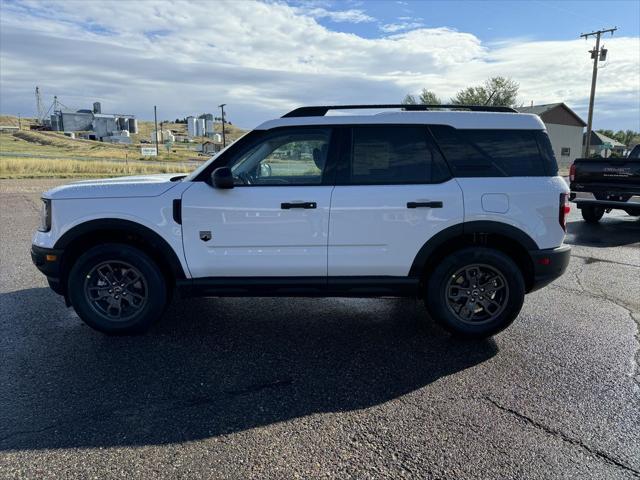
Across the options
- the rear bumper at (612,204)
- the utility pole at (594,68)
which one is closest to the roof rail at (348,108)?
the rear bumper at (612,204)

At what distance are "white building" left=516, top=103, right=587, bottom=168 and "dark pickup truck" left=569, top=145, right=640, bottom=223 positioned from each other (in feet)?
172

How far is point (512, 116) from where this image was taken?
4.30m

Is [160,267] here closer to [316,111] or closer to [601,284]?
[316,111]

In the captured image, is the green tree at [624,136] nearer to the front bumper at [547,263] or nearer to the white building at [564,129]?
the white building at [564,129]

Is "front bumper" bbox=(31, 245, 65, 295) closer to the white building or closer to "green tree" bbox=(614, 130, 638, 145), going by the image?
the white building

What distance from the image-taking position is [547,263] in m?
4.25

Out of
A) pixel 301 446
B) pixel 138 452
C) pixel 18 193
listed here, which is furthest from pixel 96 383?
pixel 18 193

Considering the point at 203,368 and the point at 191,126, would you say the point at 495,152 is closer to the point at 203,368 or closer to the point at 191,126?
the point at 203,368

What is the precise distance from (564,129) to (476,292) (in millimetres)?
66116

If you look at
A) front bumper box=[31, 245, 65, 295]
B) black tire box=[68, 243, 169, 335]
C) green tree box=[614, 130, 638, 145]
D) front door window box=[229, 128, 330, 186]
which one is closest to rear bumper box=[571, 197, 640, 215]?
front door window box=[229, 128, 330, 186]

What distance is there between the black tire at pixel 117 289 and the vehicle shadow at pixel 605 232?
303 inches

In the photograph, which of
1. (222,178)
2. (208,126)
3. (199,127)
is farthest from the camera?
(208,126)

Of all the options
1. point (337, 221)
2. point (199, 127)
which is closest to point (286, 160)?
point (337, 221)

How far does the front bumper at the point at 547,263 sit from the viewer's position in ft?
13.9
